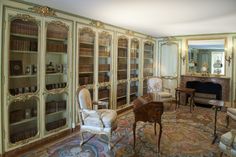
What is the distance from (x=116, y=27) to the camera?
17.9ft

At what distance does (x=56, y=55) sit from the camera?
4039mm

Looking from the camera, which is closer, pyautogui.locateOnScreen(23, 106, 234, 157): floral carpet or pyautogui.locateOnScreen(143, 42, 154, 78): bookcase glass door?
pyautogui.locateOnScreen(23, 106, 234, 157): floral carpet

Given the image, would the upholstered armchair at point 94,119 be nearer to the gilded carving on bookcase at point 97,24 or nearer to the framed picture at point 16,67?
the framed picture at point 16,67

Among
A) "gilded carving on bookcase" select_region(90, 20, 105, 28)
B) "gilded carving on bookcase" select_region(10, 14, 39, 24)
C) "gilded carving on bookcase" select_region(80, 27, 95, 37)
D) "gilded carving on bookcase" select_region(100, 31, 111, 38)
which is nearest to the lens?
"gilded carving on bookcase" select_region(10, 14, 39, 24)

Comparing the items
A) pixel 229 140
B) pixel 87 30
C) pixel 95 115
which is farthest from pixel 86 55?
pixel 229 140

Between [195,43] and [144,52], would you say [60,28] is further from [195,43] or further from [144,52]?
[195,43]

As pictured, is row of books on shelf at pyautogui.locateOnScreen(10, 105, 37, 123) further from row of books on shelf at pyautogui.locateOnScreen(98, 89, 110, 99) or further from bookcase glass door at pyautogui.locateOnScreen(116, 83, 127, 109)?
bookcase glass door at pyautogui.locateOnScreen(116, 83, 127, 109)

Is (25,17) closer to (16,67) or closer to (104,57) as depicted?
(16,67)

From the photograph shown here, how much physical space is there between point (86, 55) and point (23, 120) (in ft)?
6.42

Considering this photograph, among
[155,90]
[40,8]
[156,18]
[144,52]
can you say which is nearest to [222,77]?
[155,90]

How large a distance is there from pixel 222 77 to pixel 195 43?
1453 mm

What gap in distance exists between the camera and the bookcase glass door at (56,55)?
148 inches

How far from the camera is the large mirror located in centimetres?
652

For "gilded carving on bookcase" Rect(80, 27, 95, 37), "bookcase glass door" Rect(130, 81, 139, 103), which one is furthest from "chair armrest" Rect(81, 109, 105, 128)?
"bookcase glass door" Rect(130, 81, 139, 103)
